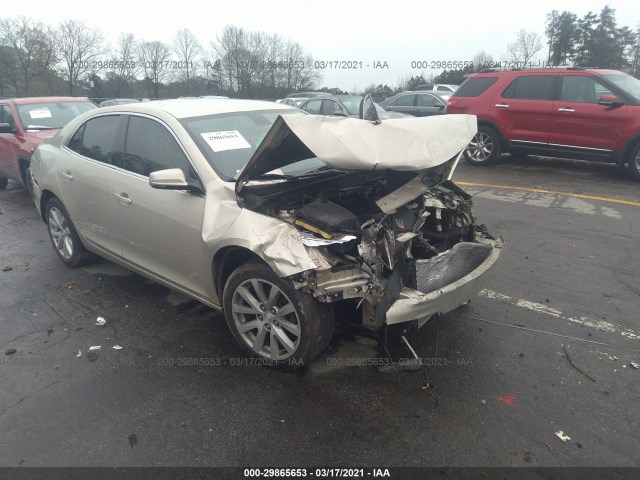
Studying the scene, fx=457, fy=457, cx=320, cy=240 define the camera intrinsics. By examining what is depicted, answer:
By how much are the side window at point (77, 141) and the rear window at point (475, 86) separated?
7683 mm

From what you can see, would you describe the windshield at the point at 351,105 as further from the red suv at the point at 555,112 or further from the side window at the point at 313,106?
the red suv at the point at 555,112

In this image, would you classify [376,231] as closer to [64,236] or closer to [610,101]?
[64,236]

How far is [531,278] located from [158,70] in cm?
5314

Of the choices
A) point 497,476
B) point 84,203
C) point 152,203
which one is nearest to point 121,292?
point 84,203

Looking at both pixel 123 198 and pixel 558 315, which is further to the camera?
pixel 123 198

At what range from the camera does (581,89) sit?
8.18 meters

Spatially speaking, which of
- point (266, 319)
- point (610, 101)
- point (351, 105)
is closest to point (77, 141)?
point (266, 319)

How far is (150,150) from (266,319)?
5.83 feet

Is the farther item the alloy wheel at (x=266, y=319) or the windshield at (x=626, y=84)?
the windshield at (x=626, y=84)

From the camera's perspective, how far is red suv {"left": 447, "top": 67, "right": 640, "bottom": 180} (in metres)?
7.76

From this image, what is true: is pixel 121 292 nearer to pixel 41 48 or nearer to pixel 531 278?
pixel 531 278

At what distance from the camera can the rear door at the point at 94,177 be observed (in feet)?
13.4

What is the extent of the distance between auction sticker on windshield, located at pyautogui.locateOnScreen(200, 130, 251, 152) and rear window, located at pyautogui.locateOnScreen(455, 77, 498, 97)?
287 inches

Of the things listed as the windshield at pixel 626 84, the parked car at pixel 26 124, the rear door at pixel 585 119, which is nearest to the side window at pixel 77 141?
the parked car at pixel 26 124
